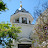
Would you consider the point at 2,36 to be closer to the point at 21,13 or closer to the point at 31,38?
the point at 31,38

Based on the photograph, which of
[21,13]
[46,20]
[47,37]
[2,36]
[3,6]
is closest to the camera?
[3,6]

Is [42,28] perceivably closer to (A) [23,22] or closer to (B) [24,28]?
(B) [24,28]

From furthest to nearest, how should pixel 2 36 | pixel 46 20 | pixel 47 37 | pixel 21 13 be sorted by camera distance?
1. pixel 21 13
2. pixel 46 20
3. pixel 47 37
4. pixel 2 36

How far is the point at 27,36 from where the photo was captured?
15.2m

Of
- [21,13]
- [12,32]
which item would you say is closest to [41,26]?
[12,32]

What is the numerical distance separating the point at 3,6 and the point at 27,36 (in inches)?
341

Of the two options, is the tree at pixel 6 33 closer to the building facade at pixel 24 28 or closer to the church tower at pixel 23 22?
the building facade at pixel 24 28

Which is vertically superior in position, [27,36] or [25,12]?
[25,12]

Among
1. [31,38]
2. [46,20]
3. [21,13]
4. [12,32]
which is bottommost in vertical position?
[31,38]

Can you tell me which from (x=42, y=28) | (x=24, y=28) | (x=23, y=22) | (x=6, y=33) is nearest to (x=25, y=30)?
(x=24, y=28)

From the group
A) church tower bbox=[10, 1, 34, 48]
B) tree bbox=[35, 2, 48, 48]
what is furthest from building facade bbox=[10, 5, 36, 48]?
tree bbox=[35, 2, 48, 48]

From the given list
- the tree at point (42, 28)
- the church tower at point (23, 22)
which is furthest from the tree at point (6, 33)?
the church tower at point (23, 22)

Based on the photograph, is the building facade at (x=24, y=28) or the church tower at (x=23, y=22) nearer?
the building facade at (x=24, y=28)

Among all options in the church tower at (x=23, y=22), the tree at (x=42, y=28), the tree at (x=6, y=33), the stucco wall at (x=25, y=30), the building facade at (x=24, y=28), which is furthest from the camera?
the church tower at (x=23, y=22)
